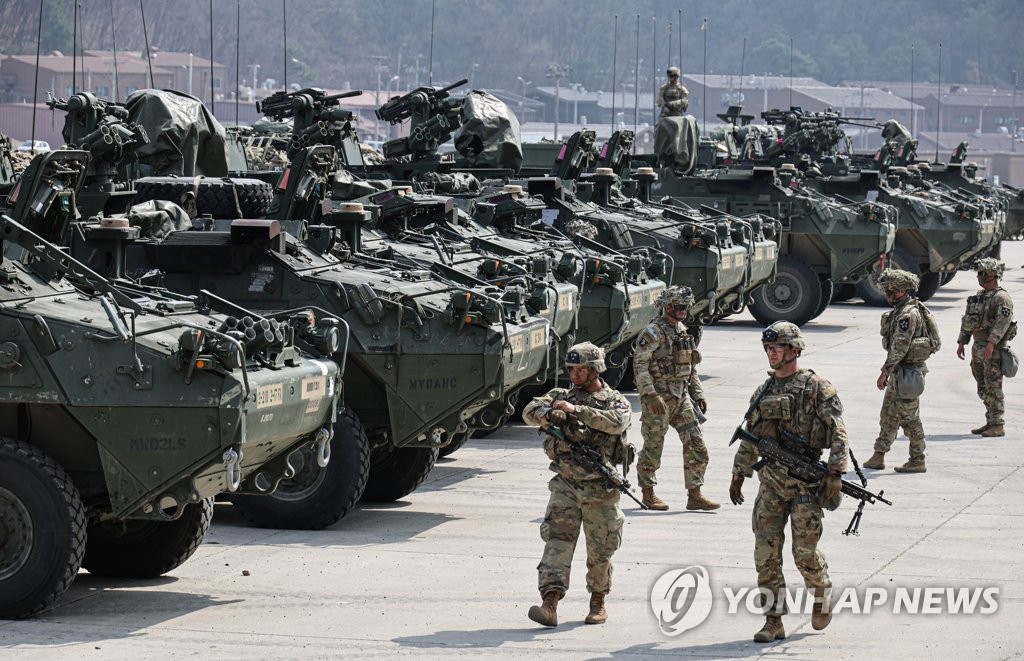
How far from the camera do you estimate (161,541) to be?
10.2 m

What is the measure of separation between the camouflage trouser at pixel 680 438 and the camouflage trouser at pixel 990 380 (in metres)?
4.42

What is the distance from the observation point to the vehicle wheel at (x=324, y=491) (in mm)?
11836

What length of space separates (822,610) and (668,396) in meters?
3.67

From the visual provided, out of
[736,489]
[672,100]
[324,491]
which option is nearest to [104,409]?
[324,491]

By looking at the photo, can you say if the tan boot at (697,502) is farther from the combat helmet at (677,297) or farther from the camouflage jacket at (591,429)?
the camouflage jacket at (591,429)

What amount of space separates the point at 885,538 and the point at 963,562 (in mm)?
756

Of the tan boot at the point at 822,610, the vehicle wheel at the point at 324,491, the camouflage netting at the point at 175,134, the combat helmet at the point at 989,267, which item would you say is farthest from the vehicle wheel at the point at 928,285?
the tan boot at the point at 822,610

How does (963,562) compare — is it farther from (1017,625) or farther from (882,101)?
(882,101)

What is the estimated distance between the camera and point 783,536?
9.01m

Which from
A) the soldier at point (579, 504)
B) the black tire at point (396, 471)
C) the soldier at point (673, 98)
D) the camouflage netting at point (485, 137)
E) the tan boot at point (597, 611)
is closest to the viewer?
the soldier at point (579, 504)

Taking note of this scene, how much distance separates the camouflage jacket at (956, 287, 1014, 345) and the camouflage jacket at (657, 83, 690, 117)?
12.6 m

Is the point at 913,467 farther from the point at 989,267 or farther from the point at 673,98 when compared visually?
the point at 673,98

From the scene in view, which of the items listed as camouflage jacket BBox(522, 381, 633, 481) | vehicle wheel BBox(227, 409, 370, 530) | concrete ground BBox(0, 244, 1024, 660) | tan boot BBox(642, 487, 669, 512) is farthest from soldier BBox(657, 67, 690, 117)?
camouflage jacket BBox(522, 381, 633, 481)

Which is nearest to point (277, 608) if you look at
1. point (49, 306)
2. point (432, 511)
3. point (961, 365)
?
point (49, 306)
